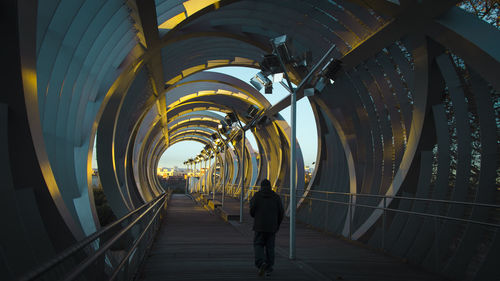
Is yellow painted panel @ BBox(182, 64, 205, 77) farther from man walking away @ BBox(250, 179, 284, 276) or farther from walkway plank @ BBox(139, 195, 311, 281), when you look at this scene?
man walking away @ BBox(250, 179, 284, 276)

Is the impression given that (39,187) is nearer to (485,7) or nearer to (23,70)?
(23,70)

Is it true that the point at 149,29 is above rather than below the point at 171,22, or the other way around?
below

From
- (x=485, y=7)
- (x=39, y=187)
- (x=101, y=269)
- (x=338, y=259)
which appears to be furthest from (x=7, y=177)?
(x=485, y=7)

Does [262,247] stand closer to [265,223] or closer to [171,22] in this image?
[265,223]

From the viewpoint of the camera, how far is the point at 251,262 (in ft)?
24.3

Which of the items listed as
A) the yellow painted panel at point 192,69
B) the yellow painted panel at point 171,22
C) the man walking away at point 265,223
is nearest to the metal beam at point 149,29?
the yellow painted panel at point 171,22

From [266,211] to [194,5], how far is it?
5581mm

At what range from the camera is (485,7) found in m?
8.10

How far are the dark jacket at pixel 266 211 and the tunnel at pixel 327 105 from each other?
162 cm

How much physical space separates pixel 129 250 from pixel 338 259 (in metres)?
4.42

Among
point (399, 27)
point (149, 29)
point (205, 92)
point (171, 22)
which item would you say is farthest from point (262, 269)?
point (205, 92)

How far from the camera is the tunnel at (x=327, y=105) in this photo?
458 cm

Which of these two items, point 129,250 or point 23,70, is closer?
point 23,70

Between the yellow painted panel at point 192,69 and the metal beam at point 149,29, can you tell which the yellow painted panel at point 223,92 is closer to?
the yellow painted panel at point 192,69
